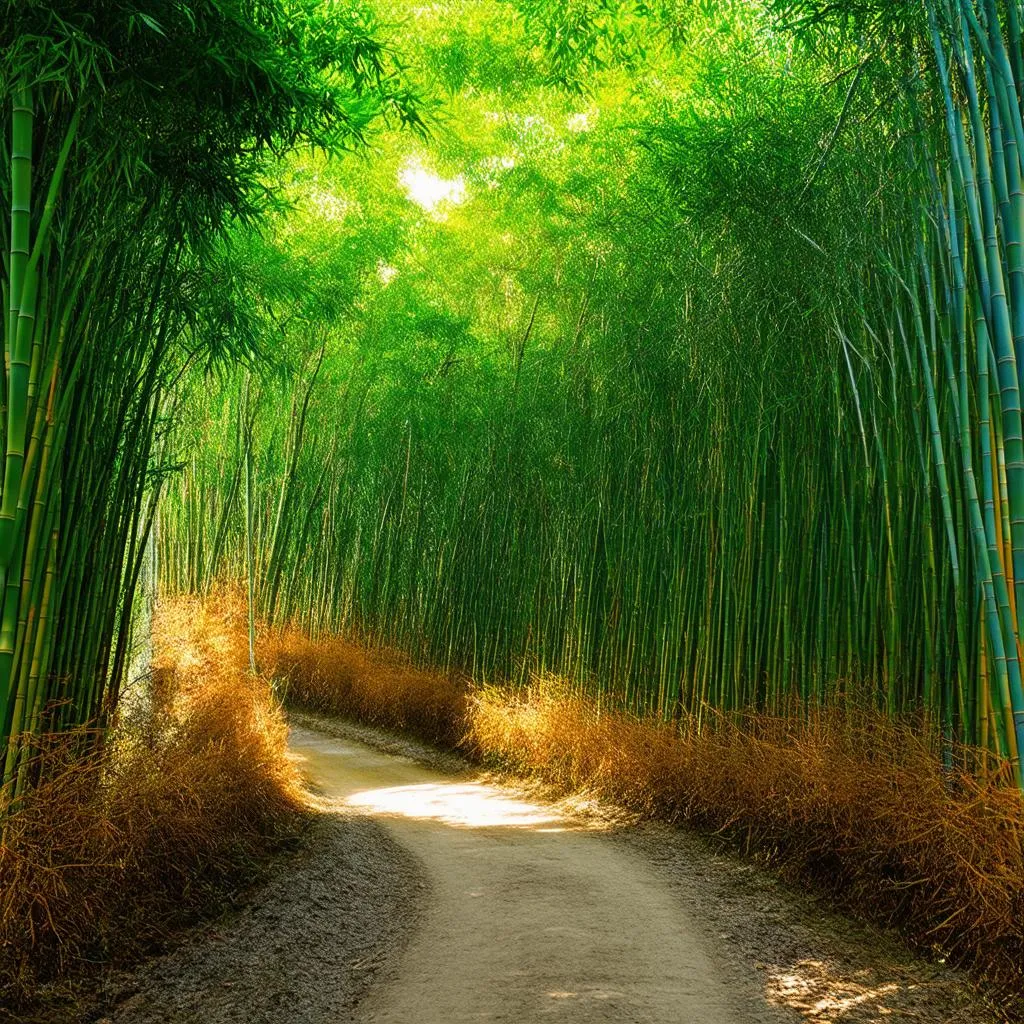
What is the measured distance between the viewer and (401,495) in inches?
368

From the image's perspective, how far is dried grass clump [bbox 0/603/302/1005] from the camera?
2553 mm

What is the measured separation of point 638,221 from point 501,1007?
4509mm

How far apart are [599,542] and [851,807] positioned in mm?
2857

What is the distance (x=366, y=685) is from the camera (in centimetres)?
875

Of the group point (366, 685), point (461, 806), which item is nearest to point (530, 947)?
point (461, 806)

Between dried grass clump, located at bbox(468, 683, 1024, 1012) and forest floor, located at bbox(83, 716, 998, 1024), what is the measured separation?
13 cm

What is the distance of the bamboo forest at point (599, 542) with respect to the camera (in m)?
2.75

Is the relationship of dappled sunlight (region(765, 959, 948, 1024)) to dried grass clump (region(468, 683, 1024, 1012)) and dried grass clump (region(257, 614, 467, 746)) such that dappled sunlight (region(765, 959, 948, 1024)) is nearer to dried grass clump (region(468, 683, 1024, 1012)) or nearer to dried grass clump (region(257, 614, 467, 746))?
dried grass clump (region(468, 683, 1024, 1012))

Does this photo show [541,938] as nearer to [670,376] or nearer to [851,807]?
[851,807]

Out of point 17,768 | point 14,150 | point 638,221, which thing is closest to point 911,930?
point 17,768

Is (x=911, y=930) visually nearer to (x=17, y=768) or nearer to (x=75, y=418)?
(x=17, y=768)

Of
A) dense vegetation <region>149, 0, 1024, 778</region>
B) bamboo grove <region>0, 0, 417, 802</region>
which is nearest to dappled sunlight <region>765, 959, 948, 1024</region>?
dense vegetation <region>149, 0, 1024, 778</region>

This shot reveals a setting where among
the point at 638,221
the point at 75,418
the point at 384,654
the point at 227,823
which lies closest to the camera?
the point at 75,418

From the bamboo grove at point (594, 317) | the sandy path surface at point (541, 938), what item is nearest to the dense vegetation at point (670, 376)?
the bamboo grove at point (594, 317)
